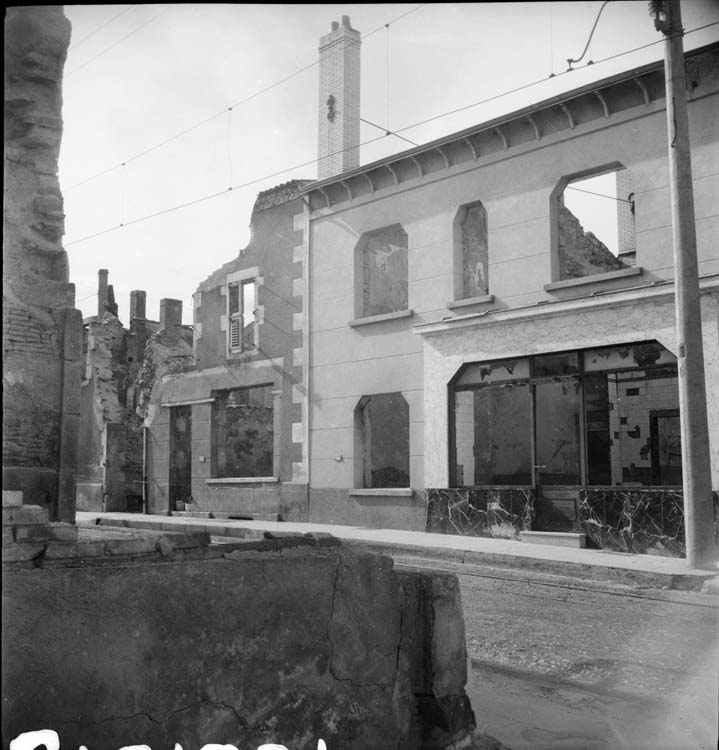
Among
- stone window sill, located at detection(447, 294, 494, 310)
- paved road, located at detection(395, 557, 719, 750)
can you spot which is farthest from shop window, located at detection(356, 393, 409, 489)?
paved road, located at detection(395, 557, 719, 750)

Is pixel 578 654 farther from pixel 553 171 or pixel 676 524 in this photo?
pixel 553 171

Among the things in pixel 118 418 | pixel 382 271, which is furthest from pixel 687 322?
pixel 118 418

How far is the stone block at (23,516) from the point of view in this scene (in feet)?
9.85

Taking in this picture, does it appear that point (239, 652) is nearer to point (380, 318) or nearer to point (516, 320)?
point (516, 320)

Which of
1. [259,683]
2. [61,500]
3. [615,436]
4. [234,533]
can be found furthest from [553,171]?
[259,683]

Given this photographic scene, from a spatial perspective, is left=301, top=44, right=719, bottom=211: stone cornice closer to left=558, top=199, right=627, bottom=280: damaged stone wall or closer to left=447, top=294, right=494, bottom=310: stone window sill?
left=558, top=199, right=627, bottom=280: damaged stone wall

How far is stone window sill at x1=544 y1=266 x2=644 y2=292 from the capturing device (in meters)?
12.2

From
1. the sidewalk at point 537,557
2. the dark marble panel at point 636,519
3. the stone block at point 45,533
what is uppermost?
the stone block at point 45,533

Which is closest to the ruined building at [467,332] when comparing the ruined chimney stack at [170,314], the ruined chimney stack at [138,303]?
the ruined chimney stack at [170,314]

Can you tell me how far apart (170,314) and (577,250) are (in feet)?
58.9

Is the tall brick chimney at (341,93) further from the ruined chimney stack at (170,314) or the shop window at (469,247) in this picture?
the ruined chimney stack at (170,314)

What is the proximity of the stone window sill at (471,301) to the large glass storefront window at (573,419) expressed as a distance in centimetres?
111

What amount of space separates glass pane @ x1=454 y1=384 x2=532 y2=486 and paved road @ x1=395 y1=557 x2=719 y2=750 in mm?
9406

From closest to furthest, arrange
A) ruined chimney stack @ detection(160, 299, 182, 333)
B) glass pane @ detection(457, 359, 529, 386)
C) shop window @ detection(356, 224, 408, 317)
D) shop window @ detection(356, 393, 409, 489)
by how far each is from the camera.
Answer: glass pane @ detection(457, 359, 529, 386) → shop window @ detection(356, 224, 408, 317) → shop window @ detection(356, 393, 409, 489) → ruined chimney stack @ detection(160, 299, 182, 333)
